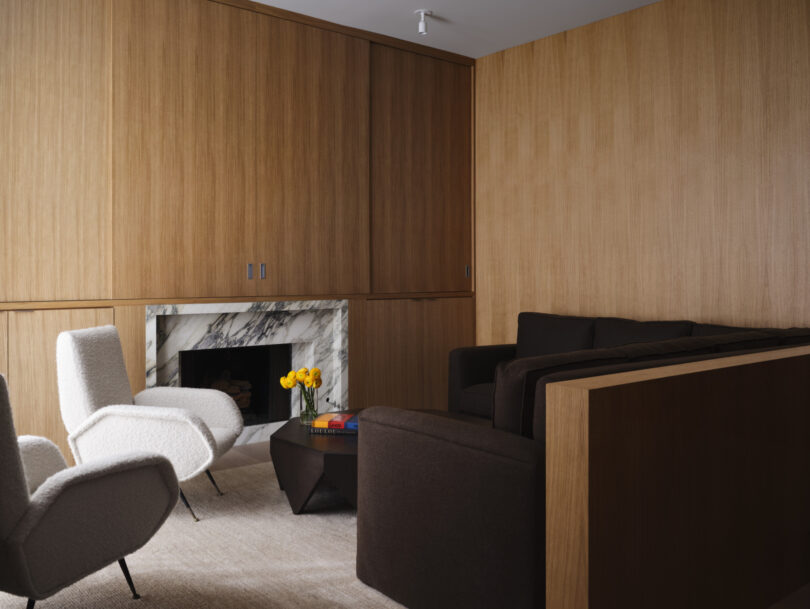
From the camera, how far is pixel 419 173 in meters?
5.52

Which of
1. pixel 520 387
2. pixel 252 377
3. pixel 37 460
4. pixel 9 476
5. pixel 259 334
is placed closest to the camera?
pixel 9 476

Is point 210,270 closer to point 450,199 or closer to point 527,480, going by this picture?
point 450,199

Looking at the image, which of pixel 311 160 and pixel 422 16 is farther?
pixel 311 160

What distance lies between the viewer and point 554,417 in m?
1.92

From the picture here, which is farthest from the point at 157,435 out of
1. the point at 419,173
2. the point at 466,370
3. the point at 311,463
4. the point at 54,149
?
the point at 419,173

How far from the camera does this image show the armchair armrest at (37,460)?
243cm

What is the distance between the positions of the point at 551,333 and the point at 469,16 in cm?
214

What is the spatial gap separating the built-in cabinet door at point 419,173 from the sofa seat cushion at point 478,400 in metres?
1.13

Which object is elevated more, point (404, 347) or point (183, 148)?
point (183, 148)

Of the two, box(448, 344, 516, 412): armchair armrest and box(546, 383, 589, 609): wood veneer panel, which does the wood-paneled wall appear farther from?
box(546, 383, 589, 609): wood veneer panel

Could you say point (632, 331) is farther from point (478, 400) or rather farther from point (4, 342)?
point (4, 342)

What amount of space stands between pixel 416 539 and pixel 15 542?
3.78ft

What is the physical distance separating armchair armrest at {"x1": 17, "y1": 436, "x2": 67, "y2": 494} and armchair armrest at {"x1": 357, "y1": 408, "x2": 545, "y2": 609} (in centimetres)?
105

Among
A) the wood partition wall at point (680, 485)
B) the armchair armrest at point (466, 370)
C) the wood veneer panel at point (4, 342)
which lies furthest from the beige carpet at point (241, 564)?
the armchair armrest at point (466, 370)
